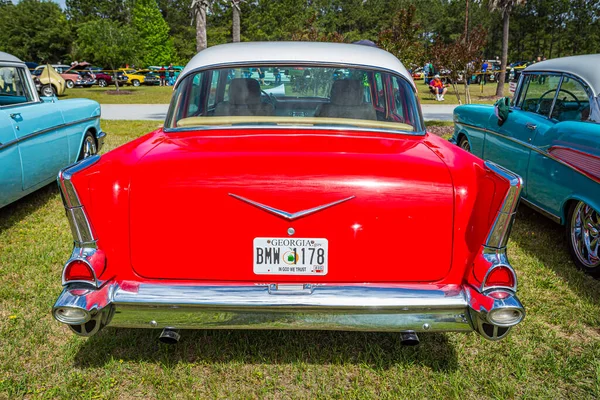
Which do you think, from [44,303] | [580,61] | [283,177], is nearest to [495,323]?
[283,177]

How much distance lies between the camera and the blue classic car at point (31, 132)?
4.61 m

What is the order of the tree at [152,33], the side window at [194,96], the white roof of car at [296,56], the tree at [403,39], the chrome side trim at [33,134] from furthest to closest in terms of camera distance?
1. the tree at [152,33]
2. the tree at [403,39]
3. the chrome side trim at [33,134]
4. the side window at [194,96]
5. the white roof of car at [296,56]

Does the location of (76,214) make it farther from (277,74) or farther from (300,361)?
(277,74)

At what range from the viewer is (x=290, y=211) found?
2225mm

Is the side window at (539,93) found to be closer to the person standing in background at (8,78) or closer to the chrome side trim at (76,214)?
the chrome side trim at (76,214)

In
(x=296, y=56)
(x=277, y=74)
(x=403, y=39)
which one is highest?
(x=403, y=39)

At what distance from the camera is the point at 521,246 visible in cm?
461

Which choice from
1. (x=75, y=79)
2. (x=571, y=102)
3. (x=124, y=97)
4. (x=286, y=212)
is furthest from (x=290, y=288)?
(x=75, y=79)

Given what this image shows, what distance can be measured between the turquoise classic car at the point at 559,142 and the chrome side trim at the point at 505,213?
6.00 ft

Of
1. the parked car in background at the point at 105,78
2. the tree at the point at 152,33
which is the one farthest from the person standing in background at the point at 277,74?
the tree at the point at 152,33

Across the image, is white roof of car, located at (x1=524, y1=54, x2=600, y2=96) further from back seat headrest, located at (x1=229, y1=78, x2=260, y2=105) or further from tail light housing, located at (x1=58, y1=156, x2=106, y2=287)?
tail light housing, located at (x1=58, y1=156, x2=106, y2=287)

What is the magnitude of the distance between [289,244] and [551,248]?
3.31 metres

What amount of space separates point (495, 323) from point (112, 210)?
183 cm

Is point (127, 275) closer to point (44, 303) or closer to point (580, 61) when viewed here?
point (44, 303)
